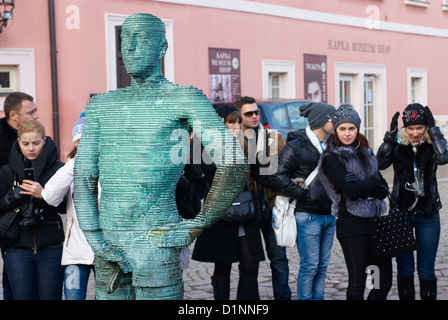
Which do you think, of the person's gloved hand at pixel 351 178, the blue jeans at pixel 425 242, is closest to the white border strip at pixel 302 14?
the blue jeans at pixel 425 242

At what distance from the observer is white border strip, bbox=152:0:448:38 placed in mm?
16797

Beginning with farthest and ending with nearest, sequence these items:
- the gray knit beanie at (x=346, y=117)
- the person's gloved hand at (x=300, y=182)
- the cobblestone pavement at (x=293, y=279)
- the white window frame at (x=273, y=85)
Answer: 1. the white window frame at (x=273, y=85)
2. the cobblestone pavement at (x=293, y=279)
3. the person's gloved hand at (x=300, y=182)
4. the gray knit beanie at (x=346, y=117)

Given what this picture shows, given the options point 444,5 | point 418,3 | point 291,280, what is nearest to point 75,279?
point 291,280

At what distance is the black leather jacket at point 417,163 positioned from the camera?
5.78 m

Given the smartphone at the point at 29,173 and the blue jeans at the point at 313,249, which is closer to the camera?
the smartphone at the point at 29,173

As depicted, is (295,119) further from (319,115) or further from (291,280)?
(319,115)

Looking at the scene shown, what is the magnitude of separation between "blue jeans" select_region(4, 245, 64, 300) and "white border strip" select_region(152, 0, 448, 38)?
37.3ft

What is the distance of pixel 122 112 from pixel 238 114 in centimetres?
264

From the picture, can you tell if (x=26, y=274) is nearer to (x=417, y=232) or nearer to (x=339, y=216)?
(x=339, y=216)

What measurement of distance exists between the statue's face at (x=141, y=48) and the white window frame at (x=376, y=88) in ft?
56.6

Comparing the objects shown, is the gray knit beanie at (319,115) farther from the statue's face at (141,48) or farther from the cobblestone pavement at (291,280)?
the statue's face at (141,48)

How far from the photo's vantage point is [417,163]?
5.87 meters

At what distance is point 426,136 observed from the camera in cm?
596
